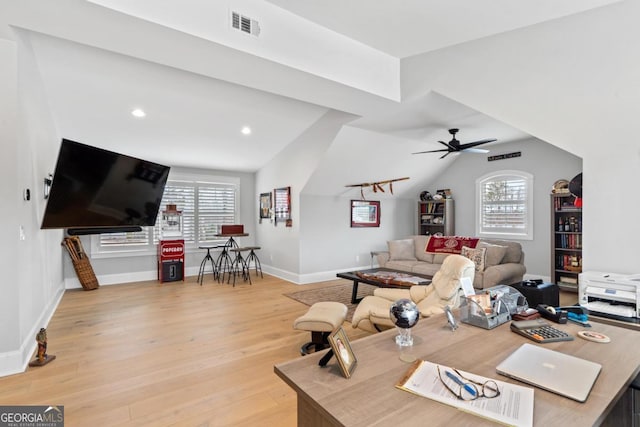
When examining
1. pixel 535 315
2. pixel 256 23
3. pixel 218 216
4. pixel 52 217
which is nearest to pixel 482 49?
pixel 256 23

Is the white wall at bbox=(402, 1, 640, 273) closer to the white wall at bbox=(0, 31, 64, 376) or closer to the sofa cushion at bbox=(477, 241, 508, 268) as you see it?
the sofa cushion at bbox=(477, 241, 508, 268)

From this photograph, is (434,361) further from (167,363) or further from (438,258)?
(438,258)

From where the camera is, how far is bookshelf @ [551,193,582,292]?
5.29 m

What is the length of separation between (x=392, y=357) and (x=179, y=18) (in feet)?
8.52

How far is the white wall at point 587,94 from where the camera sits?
7.98 ft

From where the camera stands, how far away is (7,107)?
2619 mm

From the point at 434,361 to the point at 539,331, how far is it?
61cm

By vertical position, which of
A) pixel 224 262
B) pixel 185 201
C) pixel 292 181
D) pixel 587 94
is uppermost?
pixel 587 94

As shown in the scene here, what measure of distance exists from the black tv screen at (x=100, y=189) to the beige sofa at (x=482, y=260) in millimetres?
3951

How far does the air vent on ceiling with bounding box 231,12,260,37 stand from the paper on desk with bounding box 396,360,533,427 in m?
2.68

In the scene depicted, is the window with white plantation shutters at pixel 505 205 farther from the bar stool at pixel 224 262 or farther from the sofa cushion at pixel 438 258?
the bar stool at pixel 224 262

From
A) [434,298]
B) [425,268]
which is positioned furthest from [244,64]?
[425,268]

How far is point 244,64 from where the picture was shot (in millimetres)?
2826

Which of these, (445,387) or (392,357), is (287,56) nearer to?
(392,357)
